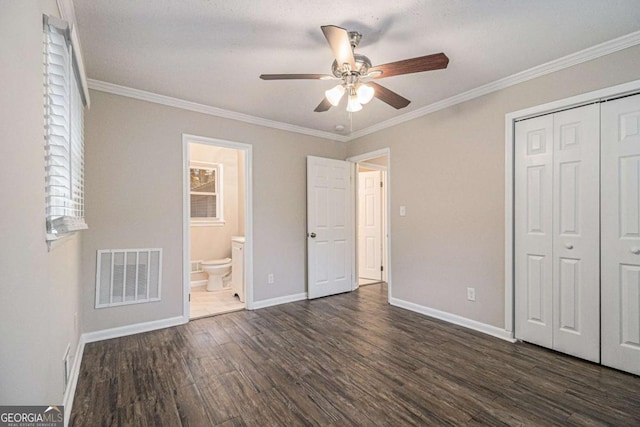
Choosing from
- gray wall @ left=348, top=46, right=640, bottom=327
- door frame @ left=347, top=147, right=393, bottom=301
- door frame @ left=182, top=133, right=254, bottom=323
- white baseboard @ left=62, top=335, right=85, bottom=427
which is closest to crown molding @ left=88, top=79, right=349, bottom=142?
door frame @ left=182, top=133, right=254, bottom=323

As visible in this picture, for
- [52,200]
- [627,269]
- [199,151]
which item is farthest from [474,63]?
[199,151]

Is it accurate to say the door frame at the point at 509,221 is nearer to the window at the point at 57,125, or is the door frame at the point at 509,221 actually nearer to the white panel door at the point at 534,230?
the white panel door at the point at 534,230

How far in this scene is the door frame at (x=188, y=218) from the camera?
322 centimetres

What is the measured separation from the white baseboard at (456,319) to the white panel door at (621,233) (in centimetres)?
70

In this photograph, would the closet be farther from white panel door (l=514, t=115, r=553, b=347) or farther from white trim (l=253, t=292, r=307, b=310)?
white trim (l=253, t=292, r=307, b=310)

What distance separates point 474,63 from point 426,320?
261 cm

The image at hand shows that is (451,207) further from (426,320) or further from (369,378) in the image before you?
(369,378)

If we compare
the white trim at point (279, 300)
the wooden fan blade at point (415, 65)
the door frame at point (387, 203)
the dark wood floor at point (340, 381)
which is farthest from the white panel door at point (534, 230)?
the white trim at point (279, 300)

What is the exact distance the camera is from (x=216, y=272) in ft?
14.8

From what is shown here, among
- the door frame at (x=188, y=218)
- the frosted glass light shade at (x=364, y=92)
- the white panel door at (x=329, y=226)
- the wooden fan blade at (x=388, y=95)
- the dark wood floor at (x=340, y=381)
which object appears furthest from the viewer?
the white panel door at (x=329, y=226)

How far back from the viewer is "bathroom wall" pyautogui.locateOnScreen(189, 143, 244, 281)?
16.2 feet

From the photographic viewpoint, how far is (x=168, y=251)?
3.13m

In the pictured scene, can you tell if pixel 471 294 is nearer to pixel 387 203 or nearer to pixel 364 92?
pixel 387 203

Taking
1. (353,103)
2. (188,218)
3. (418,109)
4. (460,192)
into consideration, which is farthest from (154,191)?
(460,192)
